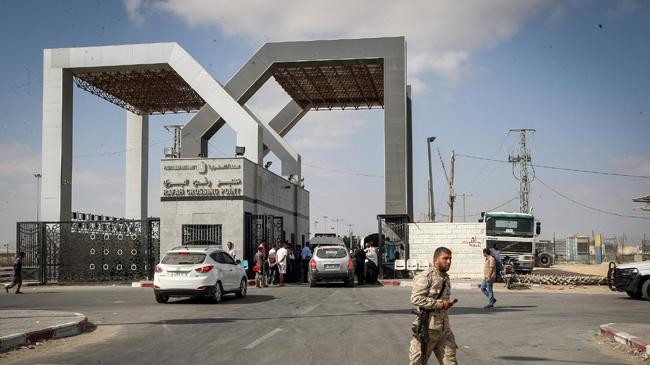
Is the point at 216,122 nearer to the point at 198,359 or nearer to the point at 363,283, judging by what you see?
the point at 363,283

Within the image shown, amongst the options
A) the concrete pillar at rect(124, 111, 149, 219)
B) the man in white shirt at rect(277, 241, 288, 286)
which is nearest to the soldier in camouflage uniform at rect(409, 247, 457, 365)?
the man in white shirt at rect(277, 241, 288, 286)

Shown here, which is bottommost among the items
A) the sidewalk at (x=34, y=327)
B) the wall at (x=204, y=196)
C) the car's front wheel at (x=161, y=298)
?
the car's front wheel at (x=161, y=298)

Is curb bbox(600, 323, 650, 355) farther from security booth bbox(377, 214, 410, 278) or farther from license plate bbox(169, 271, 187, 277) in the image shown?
security booth bbox(377, 214, 410, 278)

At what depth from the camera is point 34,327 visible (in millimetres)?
12641

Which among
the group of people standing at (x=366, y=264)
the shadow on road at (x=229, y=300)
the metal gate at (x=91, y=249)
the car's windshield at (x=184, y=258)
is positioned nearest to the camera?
the car's windshield at (x=184, y=258)

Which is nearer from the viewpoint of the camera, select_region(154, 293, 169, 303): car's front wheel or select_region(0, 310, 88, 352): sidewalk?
select_region(0, 310, 88, 352): sidewalk

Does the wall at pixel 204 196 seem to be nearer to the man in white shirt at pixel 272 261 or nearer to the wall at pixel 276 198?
the wall at pixel 276 198

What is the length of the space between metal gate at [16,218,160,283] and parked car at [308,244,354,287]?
8.58 metres

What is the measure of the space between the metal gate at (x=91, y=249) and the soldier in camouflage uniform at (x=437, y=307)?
26465 millimetres

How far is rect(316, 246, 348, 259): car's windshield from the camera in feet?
91.4

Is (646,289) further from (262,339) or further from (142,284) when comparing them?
(142,284)

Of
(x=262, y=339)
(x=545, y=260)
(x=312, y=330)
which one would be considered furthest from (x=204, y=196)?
(x=545, y=260)

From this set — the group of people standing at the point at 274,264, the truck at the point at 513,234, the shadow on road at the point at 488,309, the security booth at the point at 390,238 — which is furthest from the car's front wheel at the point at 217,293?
the truck at the point at 513,234

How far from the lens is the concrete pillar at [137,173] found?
5075 cm
